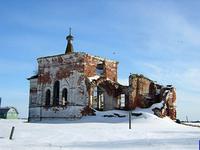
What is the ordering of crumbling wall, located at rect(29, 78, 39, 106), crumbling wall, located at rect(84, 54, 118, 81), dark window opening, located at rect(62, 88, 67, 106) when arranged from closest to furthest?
crumbling wall, located at rect(84, 54, 118, 81)
dark window opening, located at rect(62, 88, 67, 106)
crumbling wall, located at rect(29, 78, 39, 106)

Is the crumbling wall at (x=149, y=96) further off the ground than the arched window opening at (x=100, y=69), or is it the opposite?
the arched window opening at (x=100, y=69)

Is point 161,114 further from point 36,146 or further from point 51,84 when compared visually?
point 36,146

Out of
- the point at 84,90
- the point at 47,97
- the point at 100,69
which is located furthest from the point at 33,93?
the point at 100,69

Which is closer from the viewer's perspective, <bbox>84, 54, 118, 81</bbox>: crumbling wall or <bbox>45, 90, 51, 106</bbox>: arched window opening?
<bbox>84, 54, 118, 81</bbox>: crumbling wall

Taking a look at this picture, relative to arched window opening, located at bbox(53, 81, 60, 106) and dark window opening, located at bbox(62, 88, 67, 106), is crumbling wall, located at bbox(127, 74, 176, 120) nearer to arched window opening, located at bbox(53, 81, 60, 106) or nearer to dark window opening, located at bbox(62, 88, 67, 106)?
dark window opening, located at bbox(62, 88, 67, 106)

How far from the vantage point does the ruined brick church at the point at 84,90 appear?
30.4 metres

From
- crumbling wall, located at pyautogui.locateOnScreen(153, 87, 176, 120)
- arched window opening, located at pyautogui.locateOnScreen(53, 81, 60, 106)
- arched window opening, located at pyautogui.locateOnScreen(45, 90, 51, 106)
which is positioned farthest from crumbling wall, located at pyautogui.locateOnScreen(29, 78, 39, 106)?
crumbling wall, located at pyautogui.locateOnScreen(153, 87, 176, 120)

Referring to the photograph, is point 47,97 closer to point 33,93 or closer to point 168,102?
point 33,93

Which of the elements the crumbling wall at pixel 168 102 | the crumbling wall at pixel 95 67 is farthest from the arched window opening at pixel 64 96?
the crumbling wall at pixel 168 102

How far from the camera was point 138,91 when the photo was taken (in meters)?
31.7

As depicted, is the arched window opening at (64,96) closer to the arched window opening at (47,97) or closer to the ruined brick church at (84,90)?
the ruined brick church at (84,90)

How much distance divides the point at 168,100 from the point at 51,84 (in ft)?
34.5

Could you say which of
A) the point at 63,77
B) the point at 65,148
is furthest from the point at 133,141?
the point at 63,77

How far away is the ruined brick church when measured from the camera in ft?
99.6
